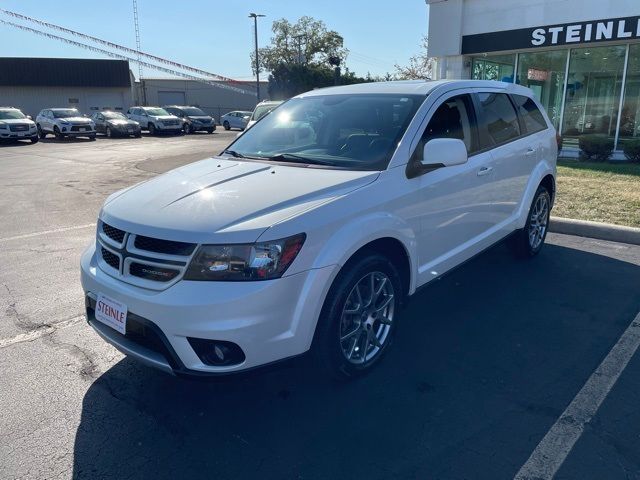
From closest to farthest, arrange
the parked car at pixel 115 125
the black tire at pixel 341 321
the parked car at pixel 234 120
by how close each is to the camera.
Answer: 1. the black tire at pixel 341 321
2. the parked car at pixel 115 125
3. the parked car at pixel 234 120

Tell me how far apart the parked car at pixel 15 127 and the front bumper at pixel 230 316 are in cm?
2501

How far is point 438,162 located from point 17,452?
2934mm

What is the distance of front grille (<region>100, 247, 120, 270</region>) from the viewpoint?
9.87 ft

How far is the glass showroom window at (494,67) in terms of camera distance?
15.7 metres

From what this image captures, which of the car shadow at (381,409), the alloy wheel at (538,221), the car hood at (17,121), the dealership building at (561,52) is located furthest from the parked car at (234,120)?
the car shadow at (381,409)

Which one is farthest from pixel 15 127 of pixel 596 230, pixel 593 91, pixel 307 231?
pixel 307 231

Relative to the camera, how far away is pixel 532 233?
5629mm

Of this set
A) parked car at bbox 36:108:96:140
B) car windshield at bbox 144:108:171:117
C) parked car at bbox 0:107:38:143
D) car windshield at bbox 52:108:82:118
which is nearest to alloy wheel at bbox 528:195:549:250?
parked car at bbox 0:107:38:143

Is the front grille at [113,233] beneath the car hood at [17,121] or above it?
beneath

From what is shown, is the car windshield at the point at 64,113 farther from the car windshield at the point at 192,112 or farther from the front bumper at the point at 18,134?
the car windshield at the point at 192,112

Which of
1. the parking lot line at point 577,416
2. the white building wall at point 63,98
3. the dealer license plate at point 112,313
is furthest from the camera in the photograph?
the white building wall at point 63,98

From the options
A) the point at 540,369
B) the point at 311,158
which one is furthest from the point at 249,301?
the point at 540,369

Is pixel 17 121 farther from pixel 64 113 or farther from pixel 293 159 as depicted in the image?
pixel 293 159

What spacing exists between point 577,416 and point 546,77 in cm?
1467
